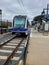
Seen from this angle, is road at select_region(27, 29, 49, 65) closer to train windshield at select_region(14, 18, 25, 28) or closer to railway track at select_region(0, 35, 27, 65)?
railway track at select_region(0, 35, 27, 65)

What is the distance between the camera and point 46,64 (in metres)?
10.1

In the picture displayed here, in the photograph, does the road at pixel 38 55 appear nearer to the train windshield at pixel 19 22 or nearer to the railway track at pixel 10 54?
the railway track at pixel 10 54

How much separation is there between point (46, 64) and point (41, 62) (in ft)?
1.58

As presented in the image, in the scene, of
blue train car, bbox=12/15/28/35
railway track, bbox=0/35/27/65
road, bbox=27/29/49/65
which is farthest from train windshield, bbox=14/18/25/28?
railway track, bbox=0/35/27/65

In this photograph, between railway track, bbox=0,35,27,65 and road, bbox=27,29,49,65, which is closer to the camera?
road, bbox=27,29,49,65

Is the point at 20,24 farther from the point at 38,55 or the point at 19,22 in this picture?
the point at 38,55

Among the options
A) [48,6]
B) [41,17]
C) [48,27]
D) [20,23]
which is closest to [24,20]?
[20,23]

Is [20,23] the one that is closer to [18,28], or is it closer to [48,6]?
[18,28]

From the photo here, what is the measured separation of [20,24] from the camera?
3291 centimetres

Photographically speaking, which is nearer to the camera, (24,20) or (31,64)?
(31,64)

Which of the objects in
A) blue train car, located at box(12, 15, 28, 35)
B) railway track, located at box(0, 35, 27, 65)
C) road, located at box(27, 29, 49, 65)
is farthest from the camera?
blue train car, located at box(12, 15, 28, 35)

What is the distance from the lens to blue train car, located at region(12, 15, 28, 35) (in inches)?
1282

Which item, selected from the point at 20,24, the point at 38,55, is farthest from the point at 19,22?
the point at 38,55

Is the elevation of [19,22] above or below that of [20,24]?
above
